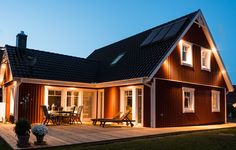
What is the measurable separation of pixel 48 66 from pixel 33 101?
2.62 metres

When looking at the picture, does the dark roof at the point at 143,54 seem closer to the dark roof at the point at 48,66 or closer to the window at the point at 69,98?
the dark roof at the point at 48,66

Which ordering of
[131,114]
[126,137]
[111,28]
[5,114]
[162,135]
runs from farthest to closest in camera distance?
1. [111,28]
2. [5,114]
3. [131,114]
4. [162,135]
5. [126,137]

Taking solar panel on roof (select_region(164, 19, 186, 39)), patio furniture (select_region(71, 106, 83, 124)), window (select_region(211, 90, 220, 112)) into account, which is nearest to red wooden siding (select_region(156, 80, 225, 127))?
window (select_region(211, 90, 220, 112))

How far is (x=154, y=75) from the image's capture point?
14.3 metres

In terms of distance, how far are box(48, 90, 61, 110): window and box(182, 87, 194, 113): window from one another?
7.37 metres

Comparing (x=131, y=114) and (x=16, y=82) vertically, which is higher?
(x=16, y=82)

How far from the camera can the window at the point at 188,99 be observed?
642 inches

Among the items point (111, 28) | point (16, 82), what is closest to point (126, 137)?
point (16, 82)

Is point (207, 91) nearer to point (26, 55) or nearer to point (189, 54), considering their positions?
point (189, 54)

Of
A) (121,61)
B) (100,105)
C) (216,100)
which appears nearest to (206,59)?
(216,100)

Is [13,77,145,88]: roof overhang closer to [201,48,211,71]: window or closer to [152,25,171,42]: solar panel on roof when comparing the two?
[152,25,171,42]: solar panel on roof

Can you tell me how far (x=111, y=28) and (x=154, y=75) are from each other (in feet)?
509

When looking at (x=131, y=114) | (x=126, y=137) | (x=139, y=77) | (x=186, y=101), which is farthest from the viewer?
(x=186, y=101)

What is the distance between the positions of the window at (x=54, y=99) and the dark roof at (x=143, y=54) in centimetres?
298
